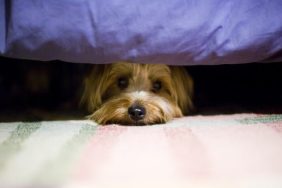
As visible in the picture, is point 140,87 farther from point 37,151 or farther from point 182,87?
point 37,151

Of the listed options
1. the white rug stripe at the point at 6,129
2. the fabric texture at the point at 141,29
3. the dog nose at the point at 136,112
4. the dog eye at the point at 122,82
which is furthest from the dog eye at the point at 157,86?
the white rug stripe at the point at 6,129

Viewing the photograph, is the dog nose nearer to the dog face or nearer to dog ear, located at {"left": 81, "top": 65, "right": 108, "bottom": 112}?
the dog face

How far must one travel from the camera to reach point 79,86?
5.88ft

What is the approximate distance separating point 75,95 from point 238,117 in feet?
2.20

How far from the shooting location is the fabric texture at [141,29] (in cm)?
127

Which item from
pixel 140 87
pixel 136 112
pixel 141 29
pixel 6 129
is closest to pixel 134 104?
pixel 136 112

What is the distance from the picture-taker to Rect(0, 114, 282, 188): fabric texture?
92 centimetres

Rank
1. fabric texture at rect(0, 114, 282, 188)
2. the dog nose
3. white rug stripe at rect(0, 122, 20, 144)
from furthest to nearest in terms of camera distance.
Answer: the dog nose
white rug stripe at rect(0, 122, 20, 144)
fabric texture at rect(0, 114, 282, 188)

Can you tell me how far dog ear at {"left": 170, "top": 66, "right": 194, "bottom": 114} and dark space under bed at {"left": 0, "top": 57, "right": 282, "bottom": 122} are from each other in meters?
0.05

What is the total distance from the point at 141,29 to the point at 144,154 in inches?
15.5

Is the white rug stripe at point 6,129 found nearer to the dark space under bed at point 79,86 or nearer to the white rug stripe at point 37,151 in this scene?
the white rug stripe at point 37,151

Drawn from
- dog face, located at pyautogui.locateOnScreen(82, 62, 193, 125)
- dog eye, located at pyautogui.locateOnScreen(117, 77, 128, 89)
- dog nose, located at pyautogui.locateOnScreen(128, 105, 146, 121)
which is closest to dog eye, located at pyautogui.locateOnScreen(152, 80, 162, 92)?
dog face, located at pyautogui.locateOnScreen(82, 62, 193, 125)

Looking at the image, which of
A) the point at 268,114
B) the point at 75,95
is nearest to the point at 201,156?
the point at 268,114

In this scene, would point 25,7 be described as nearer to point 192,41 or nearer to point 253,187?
point 192,41
